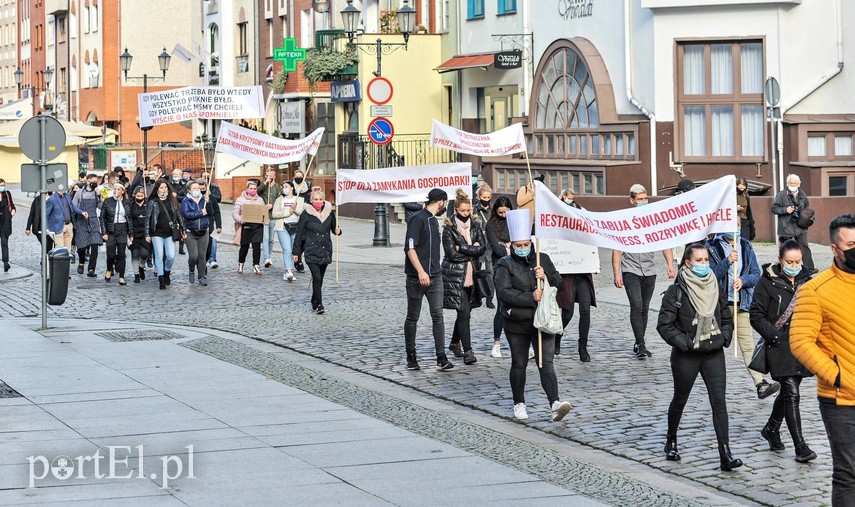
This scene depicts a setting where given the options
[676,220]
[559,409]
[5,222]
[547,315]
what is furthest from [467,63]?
[559,409]

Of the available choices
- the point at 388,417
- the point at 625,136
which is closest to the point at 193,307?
the point at 388,417

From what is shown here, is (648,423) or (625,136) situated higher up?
(625,136)

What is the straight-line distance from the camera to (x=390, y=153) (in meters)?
37.7

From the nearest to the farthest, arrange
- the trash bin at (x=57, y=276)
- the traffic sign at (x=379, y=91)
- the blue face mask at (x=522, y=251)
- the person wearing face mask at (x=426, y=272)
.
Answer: the blue face mask at (x=522, y=251)
the person wearing face mask at (x=426, y=272)
the trash bin at (x=57, y=276)
the traffic sign at (x=379, y=91)

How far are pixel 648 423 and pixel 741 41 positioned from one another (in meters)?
19.4

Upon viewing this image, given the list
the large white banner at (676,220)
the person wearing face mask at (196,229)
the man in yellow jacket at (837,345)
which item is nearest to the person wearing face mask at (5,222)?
the person wearing face mask at (196,229)

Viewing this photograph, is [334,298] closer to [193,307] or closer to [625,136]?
[193,307]

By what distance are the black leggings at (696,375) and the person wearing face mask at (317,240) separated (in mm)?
9475

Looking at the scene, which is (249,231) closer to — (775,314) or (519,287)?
(519,287)

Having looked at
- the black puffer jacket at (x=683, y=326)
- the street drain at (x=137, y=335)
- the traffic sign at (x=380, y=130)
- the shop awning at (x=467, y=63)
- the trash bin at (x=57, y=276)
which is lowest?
the street drain at (x=137, y=335)

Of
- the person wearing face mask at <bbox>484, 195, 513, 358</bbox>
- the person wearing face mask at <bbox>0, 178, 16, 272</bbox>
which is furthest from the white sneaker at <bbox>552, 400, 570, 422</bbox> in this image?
the person wearing face mask at <bbox>0, 178, 16, 272</bbox>

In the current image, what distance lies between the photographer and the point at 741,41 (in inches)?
1144

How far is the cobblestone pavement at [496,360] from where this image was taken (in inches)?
382

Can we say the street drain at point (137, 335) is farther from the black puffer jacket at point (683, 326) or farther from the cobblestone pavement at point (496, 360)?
the black puffer jacket at point (683, 326)
